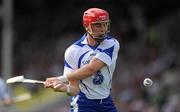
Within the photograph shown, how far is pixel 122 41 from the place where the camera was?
908 inches

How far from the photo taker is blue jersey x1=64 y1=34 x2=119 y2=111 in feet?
38.1

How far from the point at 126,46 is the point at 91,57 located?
436 inches

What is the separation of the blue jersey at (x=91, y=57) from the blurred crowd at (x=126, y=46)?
573 cm

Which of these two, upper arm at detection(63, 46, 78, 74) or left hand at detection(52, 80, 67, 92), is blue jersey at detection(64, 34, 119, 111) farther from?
left hand at detection(52, 80, 67, 92)

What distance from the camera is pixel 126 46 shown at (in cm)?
2264

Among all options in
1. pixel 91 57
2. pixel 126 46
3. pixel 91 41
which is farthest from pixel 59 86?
pixel 126 46

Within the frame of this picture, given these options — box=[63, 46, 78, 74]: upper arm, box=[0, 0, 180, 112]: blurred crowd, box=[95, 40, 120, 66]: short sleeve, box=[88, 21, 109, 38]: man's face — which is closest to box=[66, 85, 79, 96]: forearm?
box=[63, 46, 78, 74]: upper arm

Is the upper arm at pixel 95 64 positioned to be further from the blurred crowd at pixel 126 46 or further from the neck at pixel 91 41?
the blurred crowd at pixel 126 46

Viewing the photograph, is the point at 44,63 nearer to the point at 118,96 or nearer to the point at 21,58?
the point at 21,58

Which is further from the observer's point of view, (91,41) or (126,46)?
(126,46)

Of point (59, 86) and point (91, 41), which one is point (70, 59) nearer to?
point (91, 41)

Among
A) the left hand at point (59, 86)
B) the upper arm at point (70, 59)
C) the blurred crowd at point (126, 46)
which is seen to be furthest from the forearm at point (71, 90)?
the blurred crowd at point (126, 46)

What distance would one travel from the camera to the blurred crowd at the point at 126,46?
19.9m

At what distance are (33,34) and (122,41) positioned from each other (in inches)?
155
